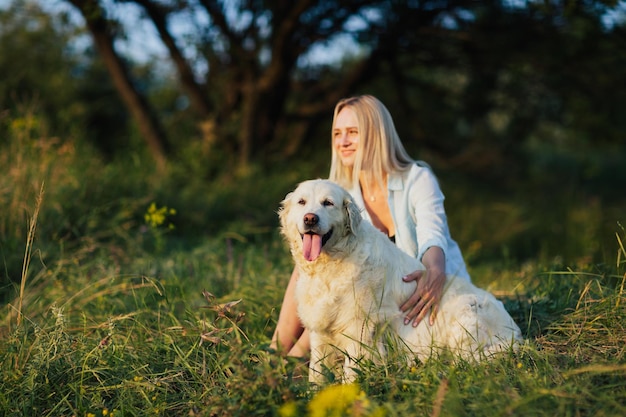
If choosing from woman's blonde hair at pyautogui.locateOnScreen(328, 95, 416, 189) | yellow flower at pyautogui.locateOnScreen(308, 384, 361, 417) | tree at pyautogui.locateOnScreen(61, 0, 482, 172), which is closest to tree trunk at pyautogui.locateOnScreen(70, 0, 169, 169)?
tree at pyautogui.locateOnScreen(61, 0, 482, 172)

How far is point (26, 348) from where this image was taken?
317 centimetres

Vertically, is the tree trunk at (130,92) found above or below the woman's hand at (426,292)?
above

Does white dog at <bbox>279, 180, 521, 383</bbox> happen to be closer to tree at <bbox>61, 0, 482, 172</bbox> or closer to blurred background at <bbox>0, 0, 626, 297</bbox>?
blurred background at <bbox>0, 0, 626, 297</bbox>

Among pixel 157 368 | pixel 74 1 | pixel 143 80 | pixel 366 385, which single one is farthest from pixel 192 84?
pixel 366 385

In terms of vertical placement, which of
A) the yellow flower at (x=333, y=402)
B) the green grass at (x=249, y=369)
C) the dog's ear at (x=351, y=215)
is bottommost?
the green grass at (x=249, y=369)

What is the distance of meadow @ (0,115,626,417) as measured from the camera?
2.53 meters

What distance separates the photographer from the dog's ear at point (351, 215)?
3328 mm

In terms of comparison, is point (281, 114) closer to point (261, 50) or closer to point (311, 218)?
point (261, 50)

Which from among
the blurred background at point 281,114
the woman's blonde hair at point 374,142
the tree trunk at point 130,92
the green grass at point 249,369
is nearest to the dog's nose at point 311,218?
the green grass at point 249,369

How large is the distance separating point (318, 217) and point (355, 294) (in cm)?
46

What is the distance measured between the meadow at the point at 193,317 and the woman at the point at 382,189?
12.6 inches

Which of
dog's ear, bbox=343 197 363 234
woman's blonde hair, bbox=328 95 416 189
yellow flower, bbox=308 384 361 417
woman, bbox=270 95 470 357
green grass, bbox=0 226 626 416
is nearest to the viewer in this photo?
yellow flower, bbox=308 384 361 417

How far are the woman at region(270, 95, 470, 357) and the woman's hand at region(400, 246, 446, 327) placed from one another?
0.44ft

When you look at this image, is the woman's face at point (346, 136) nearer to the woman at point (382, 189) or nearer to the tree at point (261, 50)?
the woman at point (382, 189)
